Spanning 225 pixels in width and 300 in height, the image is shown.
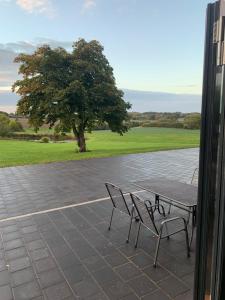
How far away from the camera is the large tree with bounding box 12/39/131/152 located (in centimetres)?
1018

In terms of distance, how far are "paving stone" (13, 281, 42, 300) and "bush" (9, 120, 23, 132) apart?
2412 centimetres

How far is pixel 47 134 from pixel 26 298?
73.5 ft

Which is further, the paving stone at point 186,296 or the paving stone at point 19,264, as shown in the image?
the paving stone at point 19,264

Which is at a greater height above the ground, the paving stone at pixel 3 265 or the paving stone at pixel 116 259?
the paving stone at pixel 116 259

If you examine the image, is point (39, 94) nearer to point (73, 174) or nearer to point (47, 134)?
point (73, 174)

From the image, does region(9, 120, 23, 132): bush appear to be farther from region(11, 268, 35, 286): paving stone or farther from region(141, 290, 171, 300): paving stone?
region(141, 290, 171, 300): paving stone

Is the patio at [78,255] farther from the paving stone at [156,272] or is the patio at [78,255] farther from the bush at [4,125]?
the bush at [4,125]

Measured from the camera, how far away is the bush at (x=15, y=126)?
80.0ft

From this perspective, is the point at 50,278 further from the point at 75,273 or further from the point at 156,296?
the point at 156,296

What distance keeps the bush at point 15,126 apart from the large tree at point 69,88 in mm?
14477

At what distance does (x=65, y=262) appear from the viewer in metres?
2.71

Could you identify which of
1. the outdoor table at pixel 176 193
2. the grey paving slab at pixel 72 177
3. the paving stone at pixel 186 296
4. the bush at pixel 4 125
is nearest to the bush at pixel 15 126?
the bush at pixel 4 125

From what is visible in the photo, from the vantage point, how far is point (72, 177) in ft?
22.0

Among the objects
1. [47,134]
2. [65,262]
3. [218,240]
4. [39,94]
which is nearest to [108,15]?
[39,94]
